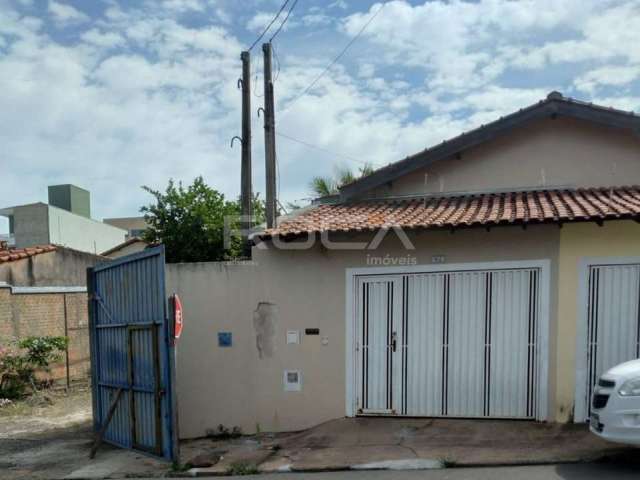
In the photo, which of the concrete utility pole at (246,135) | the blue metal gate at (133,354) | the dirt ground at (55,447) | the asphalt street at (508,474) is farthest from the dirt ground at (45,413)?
the asphalt street at (508,474)

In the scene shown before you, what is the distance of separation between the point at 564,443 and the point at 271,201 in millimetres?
6321

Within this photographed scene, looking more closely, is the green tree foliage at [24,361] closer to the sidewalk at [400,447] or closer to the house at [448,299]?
the house at [448,299]

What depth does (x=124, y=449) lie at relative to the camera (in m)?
6.92

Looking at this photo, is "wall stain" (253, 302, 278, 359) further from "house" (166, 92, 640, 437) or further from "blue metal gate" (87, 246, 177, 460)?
"blue metal gate" (87, 246, 177, 460)

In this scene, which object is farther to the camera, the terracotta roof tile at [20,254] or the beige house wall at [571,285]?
the terracotta roof tile at [20,254]

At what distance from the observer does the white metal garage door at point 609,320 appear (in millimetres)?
6156

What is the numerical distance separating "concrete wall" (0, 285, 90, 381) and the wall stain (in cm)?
642

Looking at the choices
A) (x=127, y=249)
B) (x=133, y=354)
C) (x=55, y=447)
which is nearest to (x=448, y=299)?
(x=133, y=354)

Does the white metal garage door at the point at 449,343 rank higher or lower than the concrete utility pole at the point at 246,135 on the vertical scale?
lower

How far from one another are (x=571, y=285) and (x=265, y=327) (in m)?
4.35

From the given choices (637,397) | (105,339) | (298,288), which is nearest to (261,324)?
(298,288)

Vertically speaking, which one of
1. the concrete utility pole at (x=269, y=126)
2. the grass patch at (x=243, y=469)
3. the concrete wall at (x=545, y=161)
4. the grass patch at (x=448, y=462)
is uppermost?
the concrete utility pole at (x=269, y=126)

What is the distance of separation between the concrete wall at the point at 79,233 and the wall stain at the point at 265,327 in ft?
73.3

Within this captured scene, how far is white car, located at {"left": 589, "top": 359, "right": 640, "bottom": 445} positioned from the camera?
14.8ft
